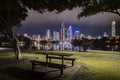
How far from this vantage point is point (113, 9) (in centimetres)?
1036

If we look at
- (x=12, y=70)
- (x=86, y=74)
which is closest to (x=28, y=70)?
(x=12, y=70)

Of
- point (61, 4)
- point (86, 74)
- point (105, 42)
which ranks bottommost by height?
point (86, 74)

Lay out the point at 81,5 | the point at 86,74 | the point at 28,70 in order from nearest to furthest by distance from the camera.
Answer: the point at 86,74, the point at 28,70, the point at 81,5

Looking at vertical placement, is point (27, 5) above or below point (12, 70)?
above

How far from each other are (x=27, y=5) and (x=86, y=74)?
6.17 meters

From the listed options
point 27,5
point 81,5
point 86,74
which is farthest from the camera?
point 27,5

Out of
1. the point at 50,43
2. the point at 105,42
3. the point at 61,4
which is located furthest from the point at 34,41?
the point at 61,4

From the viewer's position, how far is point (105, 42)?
23.4 metres

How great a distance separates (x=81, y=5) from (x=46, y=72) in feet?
11.9

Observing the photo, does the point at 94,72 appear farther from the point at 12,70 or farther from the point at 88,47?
the point at 88,47

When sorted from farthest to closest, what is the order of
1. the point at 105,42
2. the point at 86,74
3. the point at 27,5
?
the point at 105,42
the point at 27,5
the point at 86,74

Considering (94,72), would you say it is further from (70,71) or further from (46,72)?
(46,72)

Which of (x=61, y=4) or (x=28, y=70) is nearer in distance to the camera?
(x=28, y=70)

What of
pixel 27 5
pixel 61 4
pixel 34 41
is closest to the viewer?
pixel 61 4
